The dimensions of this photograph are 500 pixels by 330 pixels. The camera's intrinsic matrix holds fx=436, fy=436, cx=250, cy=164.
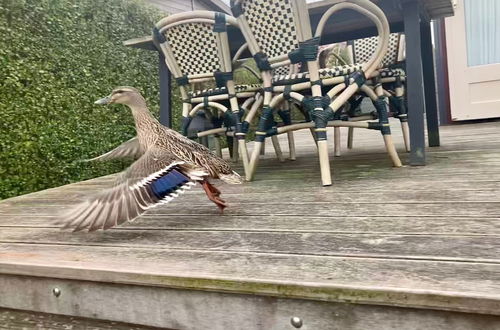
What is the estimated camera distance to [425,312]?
877 mm

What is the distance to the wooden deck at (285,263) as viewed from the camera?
0.92m

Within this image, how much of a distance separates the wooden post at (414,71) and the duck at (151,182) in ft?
4.61

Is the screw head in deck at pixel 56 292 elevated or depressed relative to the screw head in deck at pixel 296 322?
elevated

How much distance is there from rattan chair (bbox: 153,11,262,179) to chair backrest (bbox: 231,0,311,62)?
28 centimetres

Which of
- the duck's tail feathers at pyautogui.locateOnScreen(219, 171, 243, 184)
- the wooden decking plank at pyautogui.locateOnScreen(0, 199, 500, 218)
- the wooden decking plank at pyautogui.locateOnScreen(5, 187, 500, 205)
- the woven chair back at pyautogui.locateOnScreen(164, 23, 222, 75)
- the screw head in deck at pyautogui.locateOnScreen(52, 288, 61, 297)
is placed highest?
the woven chair back at pyautogui.locateOnScreen(164, 23, 222, 75)

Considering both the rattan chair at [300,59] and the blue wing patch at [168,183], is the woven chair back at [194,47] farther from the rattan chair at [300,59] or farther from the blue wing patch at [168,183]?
the blue wing patch at [168,183]

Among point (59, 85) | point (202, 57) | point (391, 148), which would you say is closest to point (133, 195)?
point (202, 57)

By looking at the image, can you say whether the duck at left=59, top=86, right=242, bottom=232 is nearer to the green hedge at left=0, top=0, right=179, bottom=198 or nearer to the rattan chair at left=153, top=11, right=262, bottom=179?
the rattan chair at left=153, top=11, right=262, bottom=179

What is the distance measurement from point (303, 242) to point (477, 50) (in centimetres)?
565

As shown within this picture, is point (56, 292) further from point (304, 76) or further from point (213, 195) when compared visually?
point (304, 76)

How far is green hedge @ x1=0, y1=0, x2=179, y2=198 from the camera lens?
3215 millimetres

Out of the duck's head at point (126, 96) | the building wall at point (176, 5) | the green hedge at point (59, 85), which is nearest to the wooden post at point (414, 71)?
the duck's head at point (126, 96)

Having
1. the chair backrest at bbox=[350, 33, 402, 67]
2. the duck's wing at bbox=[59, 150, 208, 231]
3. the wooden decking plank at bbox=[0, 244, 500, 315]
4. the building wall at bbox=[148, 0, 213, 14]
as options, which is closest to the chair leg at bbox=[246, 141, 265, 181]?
the duck's wing at bbox=[59, 150, 208, 231]

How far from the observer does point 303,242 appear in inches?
52.1
